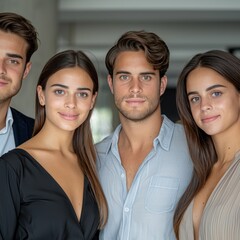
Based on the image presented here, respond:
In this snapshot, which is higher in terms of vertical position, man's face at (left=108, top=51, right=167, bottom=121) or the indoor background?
the indoor background

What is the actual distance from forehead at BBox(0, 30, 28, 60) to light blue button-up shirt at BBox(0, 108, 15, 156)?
0.40 m

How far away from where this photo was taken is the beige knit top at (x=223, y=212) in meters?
2.47

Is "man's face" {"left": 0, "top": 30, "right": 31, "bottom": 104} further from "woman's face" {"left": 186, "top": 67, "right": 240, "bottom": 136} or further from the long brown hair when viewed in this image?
"woman's face" {"left": 186, "top": 67, "right": 240, "bottom": 136}

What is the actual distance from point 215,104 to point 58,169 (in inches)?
34.5

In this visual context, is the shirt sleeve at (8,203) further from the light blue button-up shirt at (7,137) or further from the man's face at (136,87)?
the man's face at (136,87)

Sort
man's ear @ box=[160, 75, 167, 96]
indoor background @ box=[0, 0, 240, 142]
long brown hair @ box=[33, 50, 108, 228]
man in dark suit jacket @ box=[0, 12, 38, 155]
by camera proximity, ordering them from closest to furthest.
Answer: long brown hair @ box=[33, 50, 108, 228] → man in dark suit jacket @ box=[0, 12, 38, 155] → man's ear @ box=[160, 75, 167, 96] → indoor background @ box=[0, 0, 240, 142]

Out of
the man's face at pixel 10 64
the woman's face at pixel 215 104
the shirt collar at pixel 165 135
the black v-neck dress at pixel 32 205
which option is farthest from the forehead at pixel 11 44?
the woman's face at pixel 215 104

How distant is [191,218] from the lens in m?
2.75

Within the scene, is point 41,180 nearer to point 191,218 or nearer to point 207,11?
point 191,218

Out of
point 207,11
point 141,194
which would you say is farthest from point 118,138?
point 207,11

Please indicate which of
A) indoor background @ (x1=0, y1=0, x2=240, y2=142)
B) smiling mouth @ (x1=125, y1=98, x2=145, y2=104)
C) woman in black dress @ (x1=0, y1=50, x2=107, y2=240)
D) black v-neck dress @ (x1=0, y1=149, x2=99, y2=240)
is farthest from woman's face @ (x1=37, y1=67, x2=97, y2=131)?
indoor background @ (x1=0, y1=0, x2=240, y2=142)

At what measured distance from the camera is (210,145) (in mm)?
3023

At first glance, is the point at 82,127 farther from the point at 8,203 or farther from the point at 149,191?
the point at 8,203

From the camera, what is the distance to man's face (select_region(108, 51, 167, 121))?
3.23 meters
